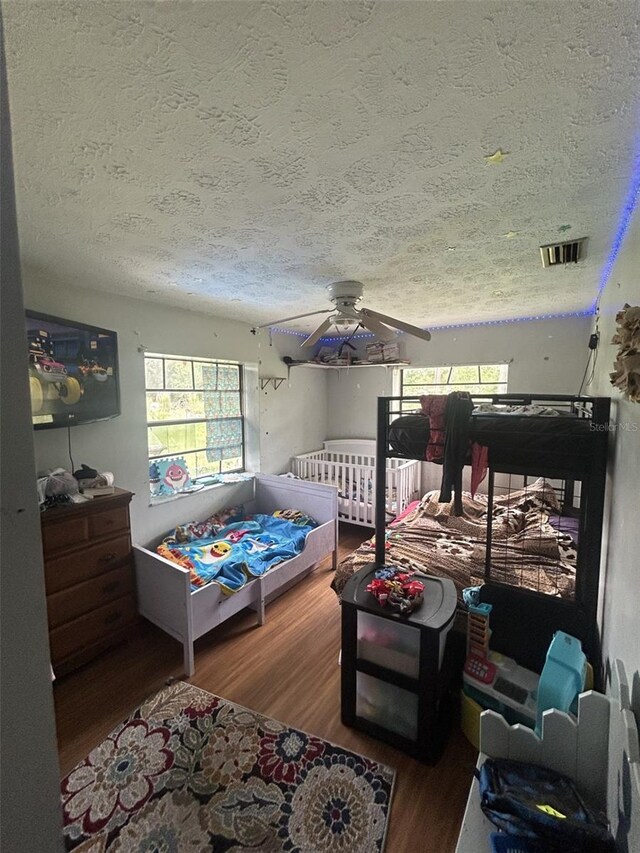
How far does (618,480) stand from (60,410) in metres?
2.98

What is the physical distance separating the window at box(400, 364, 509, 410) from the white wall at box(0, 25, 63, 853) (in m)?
3.97

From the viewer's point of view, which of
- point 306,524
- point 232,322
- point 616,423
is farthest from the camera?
point 232,322

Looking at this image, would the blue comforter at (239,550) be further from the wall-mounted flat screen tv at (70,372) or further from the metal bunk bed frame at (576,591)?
the metal bunk bed frame at (576,591)

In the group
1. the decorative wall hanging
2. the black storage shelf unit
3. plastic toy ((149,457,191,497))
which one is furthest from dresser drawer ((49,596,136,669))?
the decorative wall hanging

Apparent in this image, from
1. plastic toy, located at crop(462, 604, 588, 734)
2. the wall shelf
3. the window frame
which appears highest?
the wall shelf

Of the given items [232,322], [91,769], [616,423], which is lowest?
[91,769]

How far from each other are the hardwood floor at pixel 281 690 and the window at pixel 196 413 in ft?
5.12

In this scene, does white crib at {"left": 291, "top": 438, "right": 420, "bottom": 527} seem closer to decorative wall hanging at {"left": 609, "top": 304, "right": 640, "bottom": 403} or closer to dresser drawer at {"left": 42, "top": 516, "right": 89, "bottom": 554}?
dresser drawer at {"left": 42, "top": 516, "right": 89, "bottom": 554}

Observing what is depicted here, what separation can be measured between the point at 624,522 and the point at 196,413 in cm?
337

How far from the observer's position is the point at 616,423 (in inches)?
64.2

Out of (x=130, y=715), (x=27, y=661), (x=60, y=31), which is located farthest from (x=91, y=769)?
(x=60, y=31)

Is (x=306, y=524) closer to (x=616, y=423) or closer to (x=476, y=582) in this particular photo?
(x=476, y=582)

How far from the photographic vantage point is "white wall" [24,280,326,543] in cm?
247

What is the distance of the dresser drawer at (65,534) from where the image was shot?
6.77ft
